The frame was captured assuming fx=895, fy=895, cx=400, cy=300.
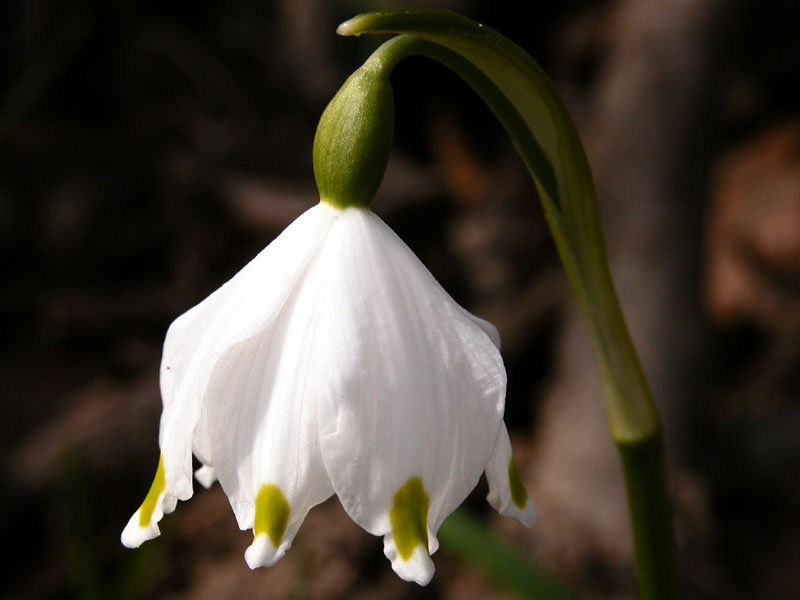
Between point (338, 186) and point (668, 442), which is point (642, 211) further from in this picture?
point (338, 186)

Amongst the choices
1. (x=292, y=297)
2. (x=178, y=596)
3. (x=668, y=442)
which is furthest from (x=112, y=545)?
(x=292, y=297)

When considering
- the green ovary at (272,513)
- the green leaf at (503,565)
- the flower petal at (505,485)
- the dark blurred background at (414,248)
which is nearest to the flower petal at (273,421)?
the green ovary at (272,513)

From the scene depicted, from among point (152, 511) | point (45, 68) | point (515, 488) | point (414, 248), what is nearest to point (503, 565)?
point (515, 488)

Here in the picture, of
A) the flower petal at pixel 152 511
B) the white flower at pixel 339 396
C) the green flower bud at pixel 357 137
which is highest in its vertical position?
the green flower bud at pixel 357 137

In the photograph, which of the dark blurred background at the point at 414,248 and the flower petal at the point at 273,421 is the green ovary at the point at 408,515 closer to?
the flower petal at the point at 273,421

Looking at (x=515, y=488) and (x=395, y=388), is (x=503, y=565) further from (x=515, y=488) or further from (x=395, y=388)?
(x=395, y=388)

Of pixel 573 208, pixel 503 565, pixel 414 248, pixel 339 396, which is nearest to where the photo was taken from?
pixel 339 396
